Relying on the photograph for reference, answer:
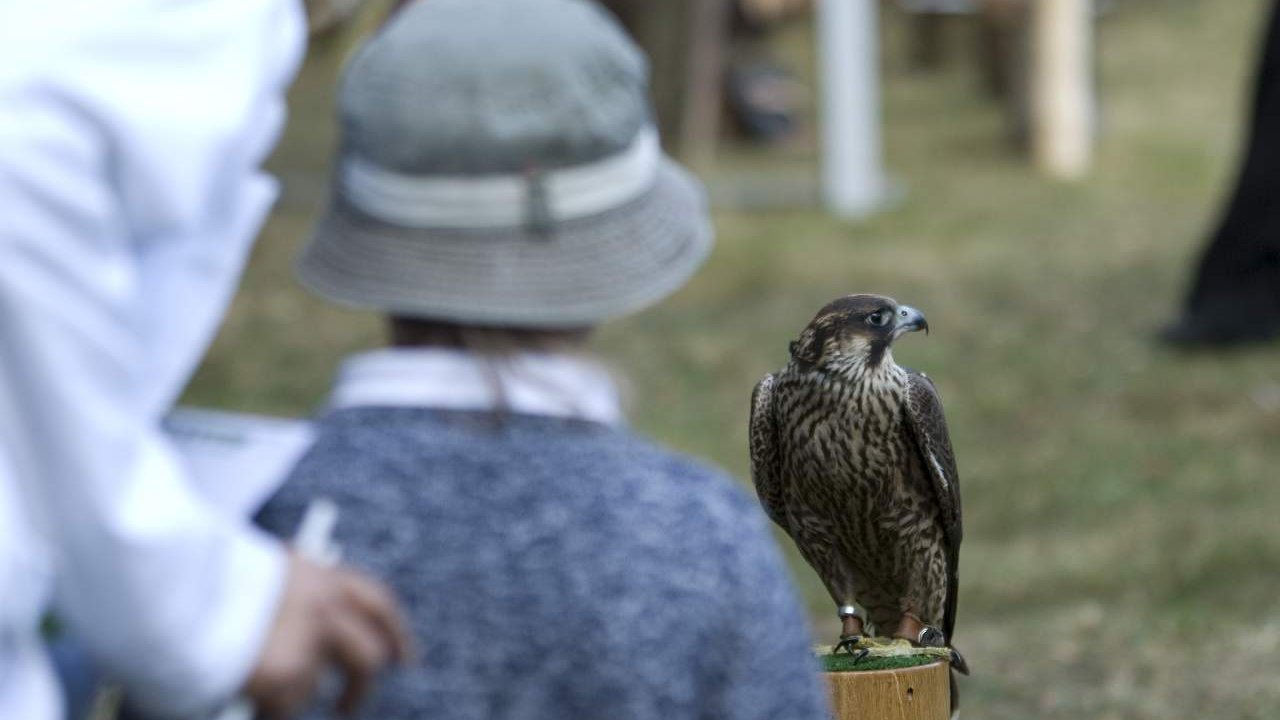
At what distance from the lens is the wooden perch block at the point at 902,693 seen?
1.94m

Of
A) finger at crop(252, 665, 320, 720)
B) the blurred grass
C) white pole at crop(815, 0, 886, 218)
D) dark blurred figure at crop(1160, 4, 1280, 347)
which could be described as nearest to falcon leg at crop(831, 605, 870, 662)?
finger at crop(252, 665, 320, 720)

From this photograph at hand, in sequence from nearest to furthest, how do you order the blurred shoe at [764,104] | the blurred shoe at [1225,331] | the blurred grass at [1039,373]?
the blurred grass at [1039,373], the blurred shoe at [1225,331], the blurred shoe at [764,104]

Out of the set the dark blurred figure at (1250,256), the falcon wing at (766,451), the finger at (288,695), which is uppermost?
the falcon wing at (766,451)

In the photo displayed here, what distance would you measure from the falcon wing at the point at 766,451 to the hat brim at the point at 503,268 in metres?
0.18

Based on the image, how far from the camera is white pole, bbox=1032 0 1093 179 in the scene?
514 inches

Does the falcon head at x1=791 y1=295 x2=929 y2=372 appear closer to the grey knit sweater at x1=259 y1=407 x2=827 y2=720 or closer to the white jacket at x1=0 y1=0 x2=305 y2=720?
the grey knit sweater at x1=259 y1=407 x2=827 y2=720

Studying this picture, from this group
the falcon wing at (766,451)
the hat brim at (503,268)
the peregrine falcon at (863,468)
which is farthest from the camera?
the hat brim at (503,268)

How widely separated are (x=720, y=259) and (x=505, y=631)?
9.40 meters

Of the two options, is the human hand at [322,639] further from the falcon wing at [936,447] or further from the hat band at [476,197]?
the falcon wing at [936,447]

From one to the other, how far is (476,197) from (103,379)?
46 centimetres

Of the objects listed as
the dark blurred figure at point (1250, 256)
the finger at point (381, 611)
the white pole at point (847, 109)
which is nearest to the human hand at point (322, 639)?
the finger at point (381, 611)

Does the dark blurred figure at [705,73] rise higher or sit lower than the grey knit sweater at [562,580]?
lower

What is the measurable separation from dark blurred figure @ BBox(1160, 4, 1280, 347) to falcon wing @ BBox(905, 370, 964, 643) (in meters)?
6.68

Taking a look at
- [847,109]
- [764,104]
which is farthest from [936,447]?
[764,104]
